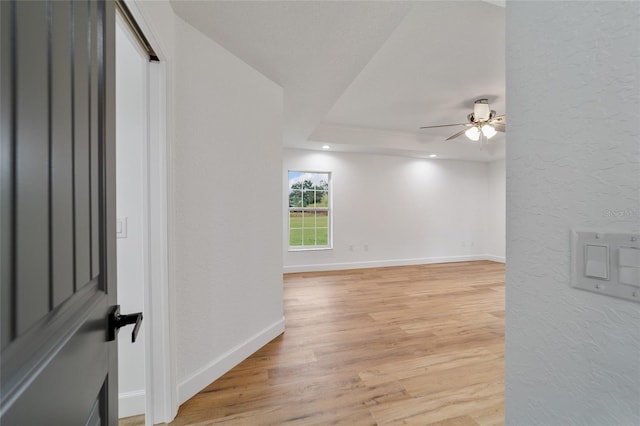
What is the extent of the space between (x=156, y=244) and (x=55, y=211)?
40.5 inches

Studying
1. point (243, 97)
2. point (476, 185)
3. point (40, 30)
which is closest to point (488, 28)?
point (243, 97)

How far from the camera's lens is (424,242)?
19.0ft

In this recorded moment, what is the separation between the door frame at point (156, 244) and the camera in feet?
4.38

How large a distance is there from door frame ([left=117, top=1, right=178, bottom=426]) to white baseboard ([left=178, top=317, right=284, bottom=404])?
0.18 m

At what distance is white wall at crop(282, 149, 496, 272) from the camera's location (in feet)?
16.8

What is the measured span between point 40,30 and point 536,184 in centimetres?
100

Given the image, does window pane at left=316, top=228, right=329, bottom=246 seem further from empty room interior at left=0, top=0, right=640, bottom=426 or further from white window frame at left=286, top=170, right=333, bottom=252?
empty room interior at left=0, top=0, right=640, bottom=426

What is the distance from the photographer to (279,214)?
2.47m

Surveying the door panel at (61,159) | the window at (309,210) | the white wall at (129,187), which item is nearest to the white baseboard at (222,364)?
the white wall at (129,187)

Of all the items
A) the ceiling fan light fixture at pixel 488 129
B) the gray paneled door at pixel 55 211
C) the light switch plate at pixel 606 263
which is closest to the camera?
the gray paneled door at pixel 55 211

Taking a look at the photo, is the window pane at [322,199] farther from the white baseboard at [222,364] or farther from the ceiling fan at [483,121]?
the white baseboard at [222,364]

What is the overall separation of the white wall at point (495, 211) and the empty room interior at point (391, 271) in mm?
1625

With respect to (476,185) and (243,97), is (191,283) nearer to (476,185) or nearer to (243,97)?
(243,97)

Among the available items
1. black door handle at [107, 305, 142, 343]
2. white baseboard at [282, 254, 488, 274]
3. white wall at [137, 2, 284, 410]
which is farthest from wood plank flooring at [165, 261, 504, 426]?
white baseboard at [282, 254, 488, 274]
